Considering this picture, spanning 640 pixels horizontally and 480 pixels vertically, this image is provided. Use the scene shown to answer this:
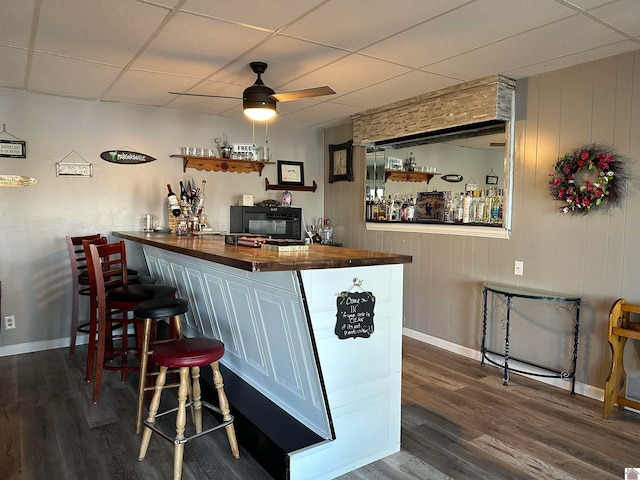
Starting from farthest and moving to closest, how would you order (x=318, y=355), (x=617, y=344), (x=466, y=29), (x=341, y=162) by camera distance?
1. (x=341, y=162)
2. (x=617, y=344)
3. (x=466, y=29)
4. (x=318, y=355)

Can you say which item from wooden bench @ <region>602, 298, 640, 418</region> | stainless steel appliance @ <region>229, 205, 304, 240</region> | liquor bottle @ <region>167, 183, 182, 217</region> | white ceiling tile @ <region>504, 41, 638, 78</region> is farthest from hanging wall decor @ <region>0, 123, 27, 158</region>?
wooden bench @ <region>602, 298, 640, 418</region>

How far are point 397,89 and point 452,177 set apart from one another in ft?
3.17

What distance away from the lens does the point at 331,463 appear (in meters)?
2.18

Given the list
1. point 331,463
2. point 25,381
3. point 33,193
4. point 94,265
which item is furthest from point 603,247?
point 33,193

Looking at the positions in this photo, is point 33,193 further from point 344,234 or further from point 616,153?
point 616,153

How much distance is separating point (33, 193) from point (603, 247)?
4.81 meters

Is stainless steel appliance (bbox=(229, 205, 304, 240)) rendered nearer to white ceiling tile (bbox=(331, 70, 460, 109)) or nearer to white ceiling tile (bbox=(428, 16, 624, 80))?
white ceiling tile (bbox=(331, 70, 460, 109))

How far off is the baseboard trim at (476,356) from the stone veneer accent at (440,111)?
6.71 feet

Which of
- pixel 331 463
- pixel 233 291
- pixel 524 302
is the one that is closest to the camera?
pixel 331 463

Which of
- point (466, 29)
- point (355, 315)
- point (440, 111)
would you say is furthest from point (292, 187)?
point (355, 315)

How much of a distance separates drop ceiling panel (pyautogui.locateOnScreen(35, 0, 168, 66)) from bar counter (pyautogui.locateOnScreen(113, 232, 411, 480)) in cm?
132

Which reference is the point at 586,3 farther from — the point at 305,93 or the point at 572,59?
the point at 305,93

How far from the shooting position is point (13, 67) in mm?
3344

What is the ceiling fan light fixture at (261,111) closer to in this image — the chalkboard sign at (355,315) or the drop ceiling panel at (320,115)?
the drop ceiling panel at (320,115)
